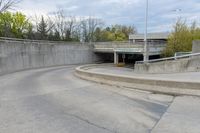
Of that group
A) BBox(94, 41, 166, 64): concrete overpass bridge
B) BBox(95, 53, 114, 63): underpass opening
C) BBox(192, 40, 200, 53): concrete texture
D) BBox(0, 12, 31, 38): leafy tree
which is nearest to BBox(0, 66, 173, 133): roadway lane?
BBox(192, 40, 200, 53): concrete texture

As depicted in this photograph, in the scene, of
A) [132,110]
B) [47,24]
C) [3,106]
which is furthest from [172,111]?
[47,24]

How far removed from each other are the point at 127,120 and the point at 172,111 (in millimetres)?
1444

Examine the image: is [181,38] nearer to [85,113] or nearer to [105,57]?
[105,57]

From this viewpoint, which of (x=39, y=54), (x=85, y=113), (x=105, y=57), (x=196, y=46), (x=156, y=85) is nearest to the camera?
(x=85, y=113)

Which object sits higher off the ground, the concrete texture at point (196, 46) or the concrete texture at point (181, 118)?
the concrete texture at point (196, 46)

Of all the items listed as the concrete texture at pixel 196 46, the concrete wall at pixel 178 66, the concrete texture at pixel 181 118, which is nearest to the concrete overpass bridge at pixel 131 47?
the concrete wall at pixel 178 66

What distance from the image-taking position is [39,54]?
109ft

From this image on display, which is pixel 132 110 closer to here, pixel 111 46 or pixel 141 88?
pixel 141 88

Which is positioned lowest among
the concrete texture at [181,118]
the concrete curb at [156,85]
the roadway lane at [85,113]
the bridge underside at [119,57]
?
the bridge underside at [119,57]

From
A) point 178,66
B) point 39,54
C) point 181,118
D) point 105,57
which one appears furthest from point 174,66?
point 105,57

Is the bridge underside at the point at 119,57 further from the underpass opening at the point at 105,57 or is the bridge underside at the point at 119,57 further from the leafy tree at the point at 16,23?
the leafy tree at the point at 16,23

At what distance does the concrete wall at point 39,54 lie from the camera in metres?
24.2

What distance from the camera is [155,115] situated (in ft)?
19.0

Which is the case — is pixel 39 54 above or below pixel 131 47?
below
